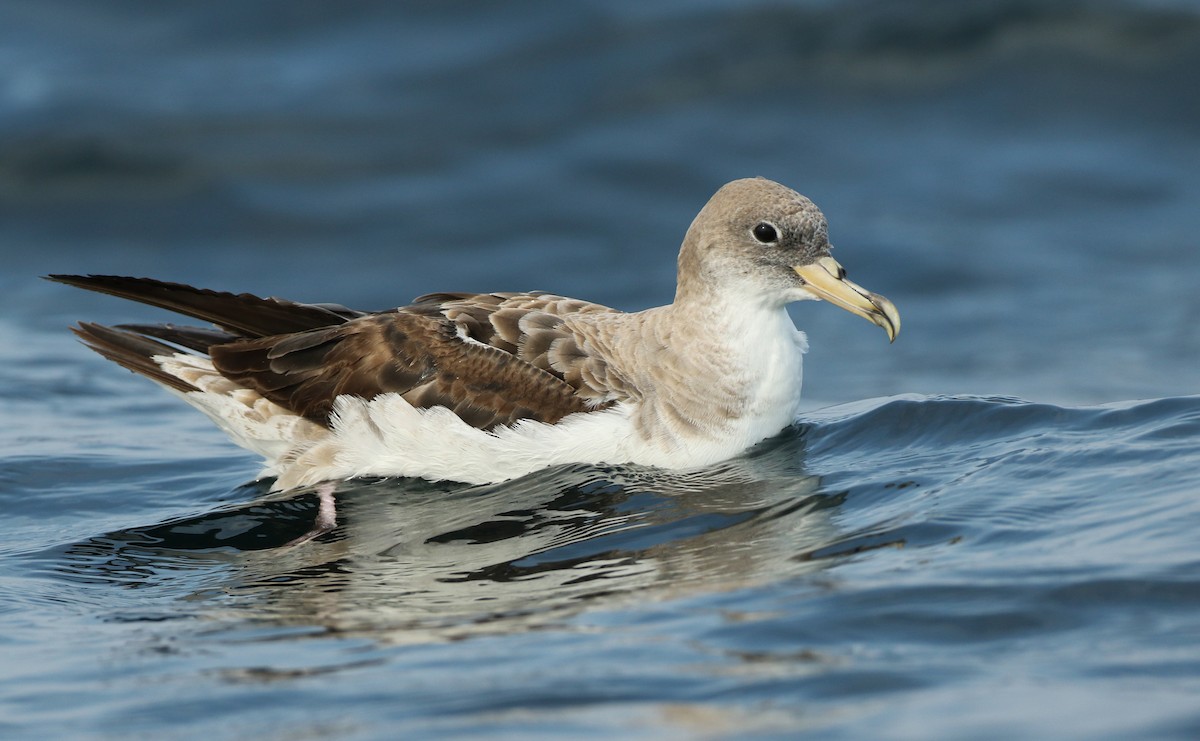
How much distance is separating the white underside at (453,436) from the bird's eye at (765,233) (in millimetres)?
570

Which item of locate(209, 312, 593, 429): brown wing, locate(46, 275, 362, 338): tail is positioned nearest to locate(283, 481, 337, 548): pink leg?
locate(209, 312, 593, 429): brown wing

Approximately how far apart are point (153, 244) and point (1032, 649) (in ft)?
36.2

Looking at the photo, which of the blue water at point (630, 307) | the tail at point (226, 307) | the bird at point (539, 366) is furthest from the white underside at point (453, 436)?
the tail at point (226, 307)

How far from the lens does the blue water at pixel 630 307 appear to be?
197 inches

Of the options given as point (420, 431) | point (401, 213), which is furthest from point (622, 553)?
point (401, 213)

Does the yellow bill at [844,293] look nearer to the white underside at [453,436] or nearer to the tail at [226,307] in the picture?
the white underside at [453,436]

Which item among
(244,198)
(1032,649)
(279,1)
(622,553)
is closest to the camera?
(1032,649)

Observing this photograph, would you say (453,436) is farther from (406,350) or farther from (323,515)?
(323,515)

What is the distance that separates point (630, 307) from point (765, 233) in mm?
5495

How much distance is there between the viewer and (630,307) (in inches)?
521

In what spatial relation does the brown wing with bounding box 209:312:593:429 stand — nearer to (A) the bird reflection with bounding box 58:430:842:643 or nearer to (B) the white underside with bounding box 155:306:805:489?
(B) the white underside with bounding box 155:306:805:489

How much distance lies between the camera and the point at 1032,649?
5000mm

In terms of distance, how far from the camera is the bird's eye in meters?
7.75

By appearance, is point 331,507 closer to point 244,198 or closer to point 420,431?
point 420,431
